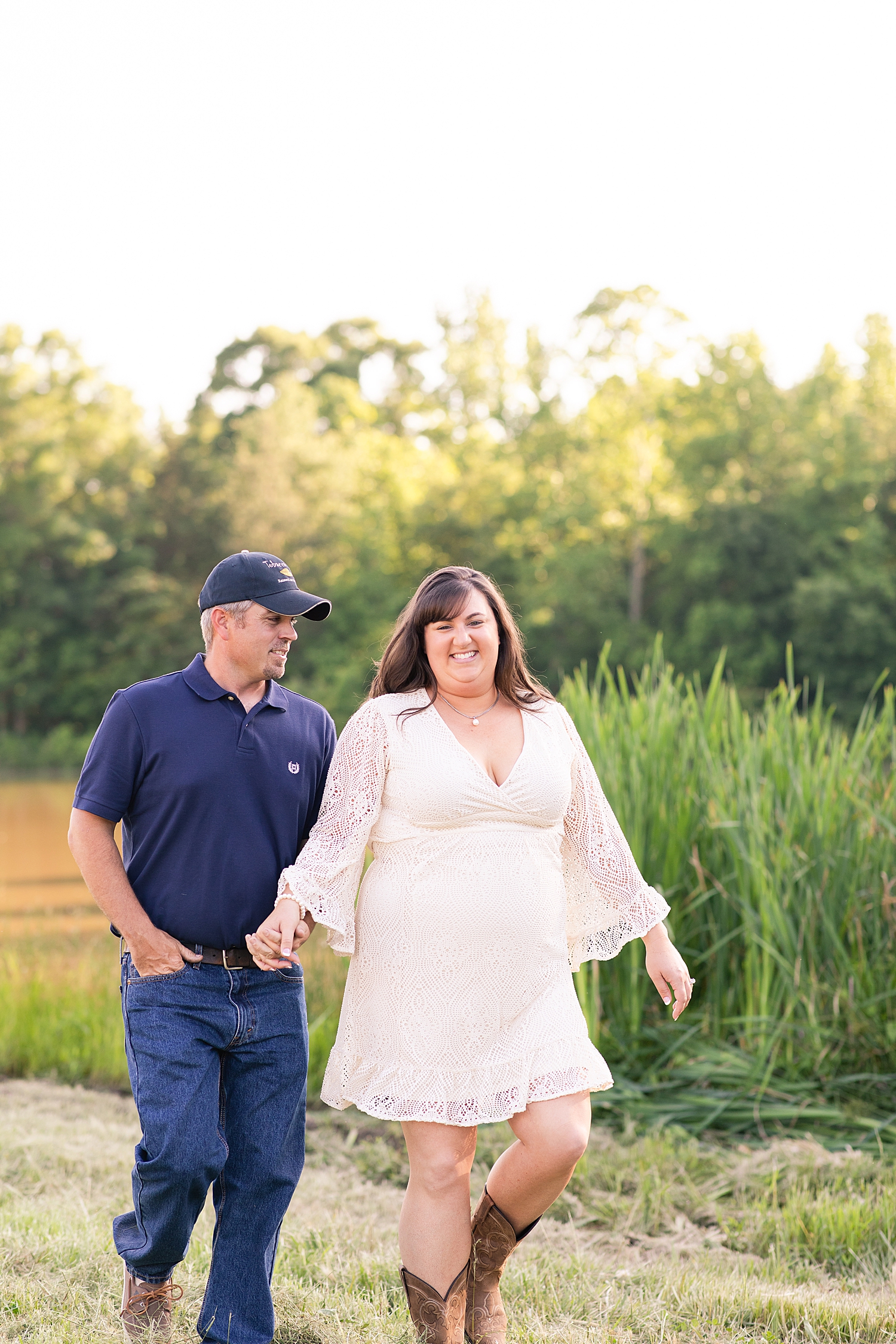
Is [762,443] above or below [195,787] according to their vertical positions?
above

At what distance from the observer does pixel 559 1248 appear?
4016 mm

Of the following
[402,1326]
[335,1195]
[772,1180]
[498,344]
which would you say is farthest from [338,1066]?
[498,344]

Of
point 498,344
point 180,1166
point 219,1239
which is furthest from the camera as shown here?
point 498,344

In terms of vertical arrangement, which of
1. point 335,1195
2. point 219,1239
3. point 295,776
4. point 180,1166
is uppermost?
point 295,776

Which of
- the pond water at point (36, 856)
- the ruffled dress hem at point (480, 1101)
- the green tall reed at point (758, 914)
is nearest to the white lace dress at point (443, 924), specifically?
the ruffled dress hem at point (480, 1101)

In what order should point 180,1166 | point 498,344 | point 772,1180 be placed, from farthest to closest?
point 498,344
point 772,1180
point 180,1166

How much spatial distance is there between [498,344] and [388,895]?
4704 centimetres

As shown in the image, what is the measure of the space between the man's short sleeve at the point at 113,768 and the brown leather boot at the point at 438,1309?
1.25 m

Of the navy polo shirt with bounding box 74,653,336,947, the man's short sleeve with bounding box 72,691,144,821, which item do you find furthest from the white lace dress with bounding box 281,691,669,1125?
the man's short sleeve with bounding box 72,691,144,821

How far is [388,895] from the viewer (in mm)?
2895

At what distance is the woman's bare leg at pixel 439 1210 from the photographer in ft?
9.26

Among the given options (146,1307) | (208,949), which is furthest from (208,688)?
(146,1307)

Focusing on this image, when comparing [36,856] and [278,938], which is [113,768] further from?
[36,856]

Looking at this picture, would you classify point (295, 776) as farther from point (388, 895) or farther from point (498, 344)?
point (498, 344)
